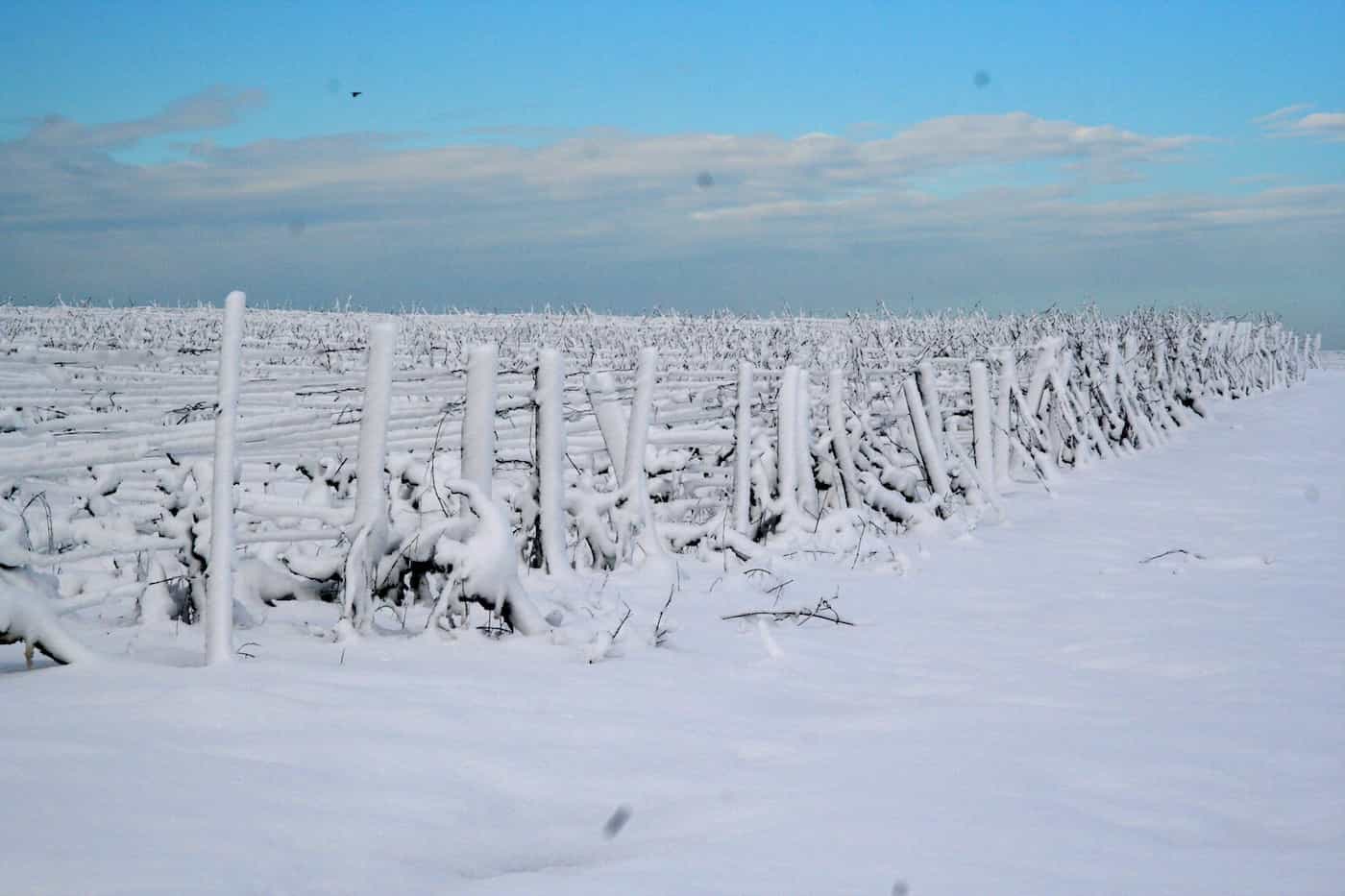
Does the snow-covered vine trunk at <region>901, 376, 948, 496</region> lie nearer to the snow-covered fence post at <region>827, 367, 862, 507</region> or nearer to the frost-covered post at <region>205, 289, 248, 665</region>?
the snow-covered fence post at <region>827, 367, 862, 507</region>

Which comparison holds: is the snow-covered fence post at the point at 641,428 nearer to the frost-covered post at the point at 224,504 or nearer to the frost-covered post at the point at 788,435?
the frost-covered post at the point at 788,435

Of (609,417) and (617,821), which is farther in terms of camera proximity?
(609,417)

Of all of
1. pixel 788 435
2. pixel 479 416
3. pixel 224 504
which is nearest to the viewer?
pixel 224 504

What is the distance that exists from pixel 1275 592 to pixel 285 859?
5.55 m

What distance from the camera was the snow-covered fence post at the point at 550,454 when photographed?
6.27m

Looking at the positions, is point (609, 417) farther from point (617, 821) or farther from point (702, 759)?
point (617, 821)

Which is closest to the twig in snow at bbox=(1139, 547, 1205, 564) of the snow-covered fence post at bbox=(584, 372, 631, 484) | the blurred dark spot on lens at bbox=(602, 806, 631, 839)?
the snow-covered fence post at bbox=(584, 372, 631, 484)

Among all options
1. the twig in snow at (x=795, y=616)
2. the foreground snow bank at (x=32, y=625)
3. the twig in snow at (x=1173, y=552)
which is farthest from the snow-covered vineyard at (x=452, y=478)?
the twig in snow at (x=1173, y=552)

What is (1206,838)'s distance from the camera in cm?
294

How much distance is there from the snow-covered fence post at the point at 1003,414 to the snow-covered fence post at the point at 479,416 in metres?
7.26

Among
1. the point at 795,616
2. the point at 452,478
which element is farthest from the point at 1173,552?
the point at 452,478

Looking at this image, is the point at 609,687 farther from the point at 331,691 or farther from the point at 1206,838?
the point at 1206,838

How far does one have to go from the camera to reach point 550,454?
20.7 ft

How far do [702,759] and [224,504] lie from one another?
1888 millimetres
